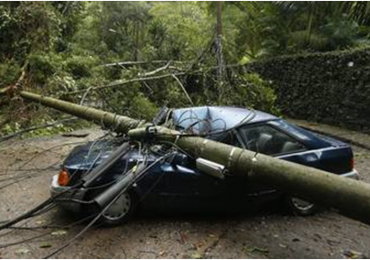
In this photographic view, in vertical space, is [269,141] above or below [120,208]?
above

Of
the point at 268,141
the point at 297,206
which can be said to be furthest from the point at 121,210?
the point at 297,206

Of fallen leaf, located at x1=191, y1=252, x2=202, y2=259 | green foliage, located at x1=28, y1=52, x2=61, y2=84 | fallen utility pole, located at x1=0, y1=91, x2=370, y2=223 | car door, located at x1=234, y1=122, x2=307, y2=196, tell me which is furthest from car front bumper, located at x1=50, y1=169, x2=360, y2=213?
green foliage, located at x1=28, y1=52, x2=61, y2=84

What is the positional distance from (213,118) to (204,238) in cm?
184

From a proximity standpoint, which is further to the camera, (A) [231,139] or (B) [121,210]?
(A) [231,139]

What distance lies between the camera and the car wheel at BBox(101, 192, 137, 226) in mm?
5160

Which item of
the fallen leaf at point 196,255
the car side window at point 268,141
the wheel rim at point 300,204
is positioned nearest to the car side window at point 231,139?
the car side window at point 268,141

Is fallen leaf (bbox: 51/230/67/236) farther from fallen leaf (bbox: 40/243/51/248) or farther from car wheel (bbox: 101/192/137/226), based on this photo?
car wheel (bbox: 101/192/137/226)

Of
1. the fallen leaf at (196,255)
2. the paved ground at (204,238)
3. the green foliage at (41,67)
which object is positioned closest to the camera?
the fallen leaf at (196,255)

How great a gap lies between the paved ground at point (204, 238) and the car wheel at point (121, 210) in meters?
0.10

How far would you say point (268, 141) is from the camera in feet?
18.2

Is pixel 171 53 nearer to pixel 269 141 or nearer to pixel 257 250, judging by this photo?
pixel 269 141

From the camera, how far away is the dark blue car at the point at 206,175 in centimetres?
516

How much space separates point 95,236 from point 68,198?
1.83ft

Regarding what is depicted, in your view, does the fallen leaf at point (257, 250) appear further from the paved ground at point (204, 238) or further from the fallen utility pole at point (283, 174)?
the fallen utility pole at point (283, 174)
